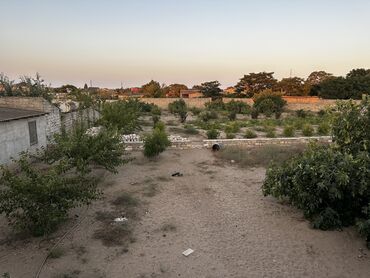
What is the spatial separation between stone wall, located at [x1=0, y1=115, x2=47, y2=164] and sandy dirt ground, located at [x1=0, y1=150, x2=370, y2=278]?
4.29 metres

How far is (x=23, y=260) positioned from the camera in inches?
239

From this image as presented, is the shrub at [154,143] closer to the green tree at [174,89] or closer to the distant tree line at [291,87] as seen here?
the distant tree line at [291,87]

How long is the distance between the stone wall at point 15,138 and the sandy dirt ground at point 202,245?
169 inches

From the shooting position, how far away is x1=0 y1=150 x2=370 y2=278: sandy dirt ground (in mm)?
5828

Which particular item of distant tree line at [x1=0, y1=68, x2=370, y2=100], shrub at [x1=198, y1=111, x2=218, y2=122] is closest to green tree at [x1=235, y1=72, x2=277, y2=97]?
distant tree line at [x1=0, y1=68, x2=370, y2=100]

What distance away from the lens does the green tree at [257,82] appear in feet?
189

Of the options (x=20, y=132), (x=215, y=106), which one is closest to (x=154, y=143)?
(x=20, y=132)

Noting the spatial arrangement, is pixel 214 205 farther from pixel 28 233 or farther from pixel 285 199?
pixel 28 233

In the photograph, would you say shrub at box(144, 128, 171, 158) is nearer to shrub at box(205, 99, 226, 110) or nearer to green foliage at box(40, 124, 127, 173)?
green foliage at box(40, 124, 127, 173)

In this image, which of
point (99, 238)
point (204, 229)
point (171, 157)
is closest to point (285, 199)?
point (204, 229)

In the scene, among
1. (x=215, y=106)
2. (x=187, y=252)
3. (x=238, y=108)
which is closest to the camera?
(x=187, y=252)

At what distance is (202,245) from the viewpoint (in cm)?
673

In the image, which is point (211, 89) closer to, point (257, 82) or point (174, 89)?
point (257, 82)

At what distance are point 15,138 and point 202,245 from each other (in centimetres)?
876
